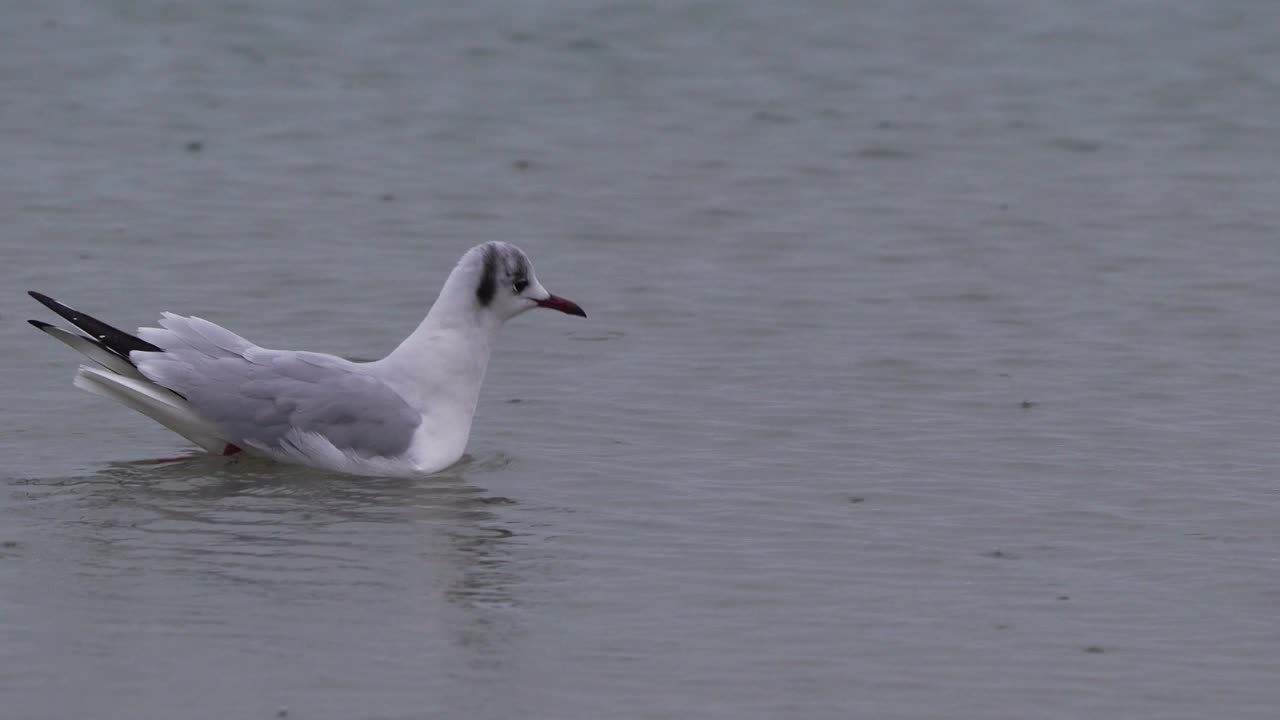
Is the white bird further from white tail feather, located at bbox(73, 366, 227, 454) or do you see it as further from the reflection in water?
the reflection in water

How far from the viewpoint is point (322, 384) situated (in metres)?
8.58

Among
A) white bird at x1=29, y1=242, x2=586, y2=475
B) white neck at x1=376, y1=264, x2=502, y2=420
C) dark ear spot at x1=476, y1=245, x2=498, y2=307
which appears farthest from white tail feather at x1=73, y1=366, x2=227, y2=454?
dark ear spot at x1=476, y1=245, x2=498, y2=307

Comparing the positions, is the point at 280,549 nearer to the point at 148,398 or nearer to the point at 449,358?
the point at 148,398

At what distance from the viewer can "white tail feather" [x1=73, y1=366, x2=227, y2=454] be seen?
27.6 feet

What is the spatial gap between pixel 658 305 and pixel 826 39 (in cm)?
742

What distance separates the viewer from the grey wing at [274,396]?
8.45 meters

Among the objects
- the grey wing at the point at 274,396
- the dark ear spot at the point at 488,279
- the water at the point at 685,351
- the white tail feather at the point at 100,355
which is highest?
the dark ear spot at the point at 488,279

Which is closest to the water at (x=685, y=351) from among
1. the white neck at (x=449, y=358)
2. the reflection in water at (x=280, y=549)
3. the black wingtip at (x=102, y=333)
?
the reflection in water at (x=280, y=549)

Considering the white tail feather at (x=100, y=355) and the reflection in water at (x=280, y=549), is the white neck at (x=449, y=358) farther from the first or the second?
the white tail feather at (x=100, y=355)

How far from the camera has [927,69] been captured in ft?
56.3

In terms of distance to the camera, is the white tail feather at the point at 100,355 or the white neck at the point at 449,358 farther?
the white neck at the point at 449,358

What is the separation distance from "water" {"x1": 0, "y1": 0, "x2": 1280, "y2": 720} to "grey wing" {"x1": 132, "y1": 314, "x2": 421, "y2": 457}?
0.19m

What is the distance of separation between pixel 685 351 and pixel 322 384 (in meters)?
2.33

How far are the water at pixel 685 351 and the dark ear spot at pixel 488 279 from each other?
641 mm
